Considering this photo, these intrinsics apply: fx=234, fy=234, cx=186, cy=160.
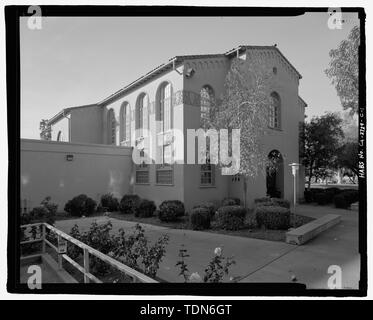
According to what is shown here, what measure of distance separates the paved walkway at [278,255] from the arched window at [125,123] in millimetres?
6029

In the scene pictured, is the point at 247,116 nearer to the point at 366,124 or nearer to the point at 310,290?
the point at 366,124

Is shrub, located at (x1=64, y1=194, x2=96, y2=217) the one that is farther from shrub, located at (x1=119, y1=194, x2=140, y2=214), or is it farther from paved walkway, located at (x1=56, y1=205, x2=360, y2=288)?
paved walkway, located at (x1=56, y1=205, x2=360, y2=288)

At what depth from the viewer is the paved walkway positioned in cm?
208

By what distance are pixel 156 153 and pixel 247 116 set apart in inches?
138

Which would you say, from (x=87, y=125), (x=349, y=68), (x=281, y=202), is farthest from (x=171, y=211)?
(x=87, y=125)

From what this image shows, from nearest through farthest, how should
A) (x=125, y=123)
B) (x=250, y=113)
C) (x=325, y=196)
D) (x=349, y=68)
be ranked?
(x=349, y=68)
(x=325, y=196)
(x=250, y=113)
(x=125, y=123)

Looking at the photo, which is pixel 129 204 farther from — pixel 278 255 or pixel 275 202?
→ pixel 278 255

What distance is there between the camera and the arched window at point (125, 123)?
35.4 ft

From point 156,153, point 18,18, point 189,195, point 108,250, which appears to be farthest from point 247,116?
point 18,18

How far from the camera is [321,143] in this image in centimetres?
414

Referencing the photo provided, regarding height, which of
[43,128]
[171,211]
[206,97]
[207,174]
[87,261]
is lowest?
[171,211]

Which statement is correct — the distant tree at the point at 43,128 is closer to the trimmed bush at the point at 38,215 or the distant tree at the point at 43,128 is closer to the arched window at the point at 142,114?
the trimmed bush at the point at 38,215

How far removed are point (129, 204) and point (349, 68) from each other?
7038 mm

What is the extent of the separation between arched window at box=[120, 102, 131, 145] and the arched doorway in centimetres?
661
